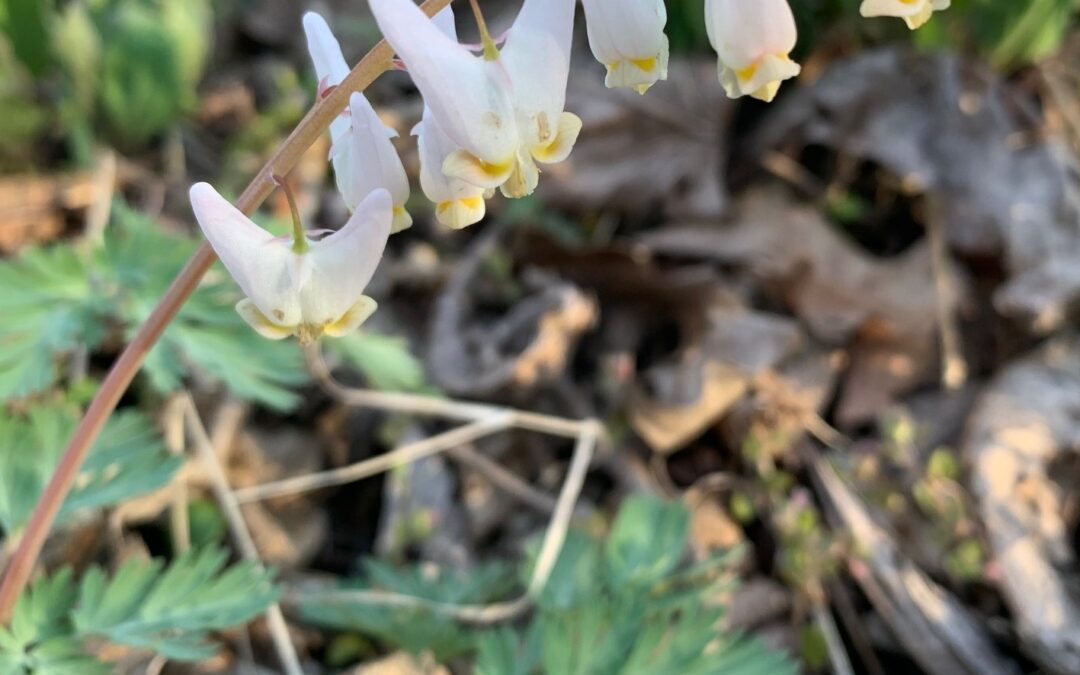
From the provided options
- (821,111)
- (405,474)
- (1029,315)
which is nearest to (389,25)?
(405,474)

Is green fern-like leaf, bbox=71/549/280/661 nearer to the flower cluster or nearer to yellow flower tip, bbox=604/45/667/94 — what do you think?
the flower cluster

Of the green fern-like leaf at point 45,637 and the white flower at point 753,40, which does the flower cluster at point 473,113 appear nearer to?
the white flower at point 753,40

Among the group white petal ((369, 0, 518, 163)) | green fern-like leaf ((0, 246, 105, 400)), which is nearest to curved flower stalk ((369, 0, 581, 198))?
white petal ((369, 0, 518, 163))

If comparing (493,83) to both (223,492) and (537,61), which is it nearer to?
(537,61)

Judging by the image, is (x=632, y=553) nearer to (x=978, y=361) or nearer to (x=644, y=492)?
(x=644, y=492)

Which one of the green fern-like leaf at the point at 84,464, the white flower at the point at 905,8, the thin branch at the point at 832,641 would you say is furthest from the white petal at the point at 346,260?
the thin branch at the point at 832,641

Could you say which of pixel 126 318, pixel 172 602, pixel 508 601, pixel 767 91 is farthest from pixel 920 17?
pixel 126 318
